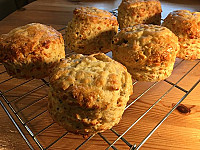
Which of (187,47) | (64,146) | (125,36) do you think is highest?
(125,36)

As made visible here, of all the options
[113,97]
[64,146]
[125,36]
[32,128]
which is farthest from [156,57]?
[32,128]

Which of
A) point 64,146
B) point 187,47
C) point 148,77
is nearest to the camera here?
point 64,146

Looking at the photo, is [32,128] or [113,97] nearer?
[113,97]

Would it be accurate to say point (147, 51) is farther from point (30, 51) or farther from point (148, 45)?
point (30, 51)

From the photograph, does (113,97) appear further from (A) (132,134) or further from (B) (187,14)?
(B) (187,14)

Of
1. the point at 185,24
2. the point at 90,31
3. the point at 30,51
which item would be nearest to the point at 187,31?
the point at 185,24

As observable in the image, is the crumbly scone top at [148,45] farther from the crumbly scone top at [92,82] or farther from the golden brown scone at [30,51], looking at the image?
the golden brown scone at [30,51]
